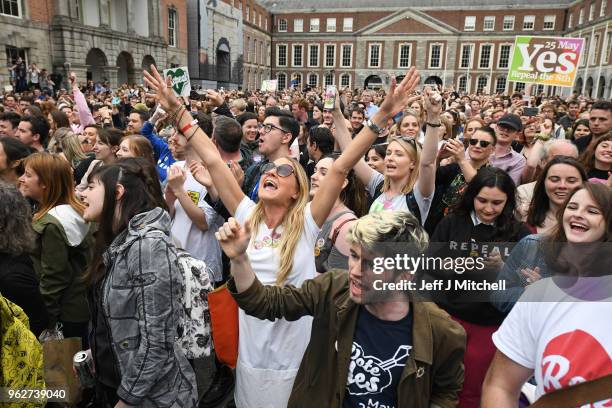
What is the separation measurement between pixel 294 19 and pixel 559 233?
2549 inches

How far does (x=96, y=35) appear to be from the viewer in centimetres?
2386

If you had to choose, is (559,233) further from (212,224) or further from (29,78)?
(29,78)

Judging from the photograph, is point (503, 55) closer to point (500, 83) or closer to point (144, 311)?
point (500, 83)

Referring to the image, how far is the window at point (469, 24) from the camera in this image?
55.3 metres

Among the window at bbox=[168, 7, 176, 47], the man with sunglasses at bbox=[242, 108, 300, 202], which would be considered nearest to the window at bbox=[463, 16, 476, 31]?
the window at bbox=[168, 7, 176, 47]

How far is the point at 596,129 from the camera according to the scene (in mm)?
5406

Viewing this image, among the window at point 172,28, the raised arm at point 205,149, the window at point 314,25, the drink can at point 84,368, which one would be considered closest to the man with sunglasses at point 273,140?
the raised arm at point 205,149

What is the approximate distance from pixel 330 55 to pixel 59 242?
2434 inches

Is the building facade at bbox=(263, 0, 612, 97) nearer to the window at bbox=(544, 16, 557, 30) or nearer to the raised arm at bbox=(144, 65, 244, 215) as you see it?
the window at bbox=(544, 16, 557, 30)

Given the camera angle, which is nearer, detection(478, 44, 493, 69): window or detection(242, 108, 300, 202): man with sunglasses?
detection(242, 108, 300, 202): man with sunglasses

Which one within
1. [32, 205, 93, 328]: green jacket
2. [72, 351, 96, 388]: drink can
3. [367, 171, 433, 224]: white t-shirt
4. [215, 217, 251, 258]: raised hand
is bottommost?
[72, 351, 96, 388]: drink can

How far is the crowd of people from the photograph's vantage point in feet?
4.74

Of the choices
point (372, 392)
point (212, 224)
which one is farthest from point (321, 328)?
point (212, 224)

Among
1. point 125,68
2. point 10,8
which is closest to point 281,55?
point 125,68
